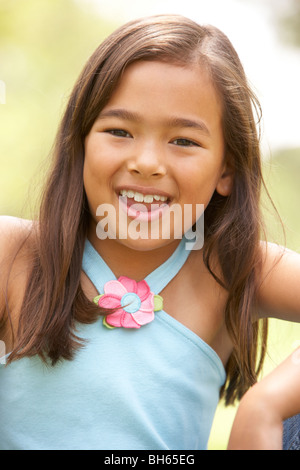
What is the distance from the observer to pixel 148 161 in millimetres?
1280

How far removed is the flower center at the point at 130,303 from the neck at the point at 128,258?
0.07 meters

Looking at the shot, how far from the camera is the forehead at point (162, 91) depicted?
128 centimetres

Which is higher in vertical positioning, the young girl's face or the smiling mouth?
the young girl's face

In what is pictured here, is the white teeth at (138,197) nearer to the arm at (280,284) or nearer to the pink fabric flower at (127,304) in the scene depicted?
the pink fabric flower at (127,304)

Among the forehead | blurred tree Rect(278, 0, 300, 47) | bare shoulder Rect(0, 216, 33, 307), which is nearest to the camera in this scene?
the forehead

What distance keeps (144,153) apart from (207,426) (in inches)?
25.9

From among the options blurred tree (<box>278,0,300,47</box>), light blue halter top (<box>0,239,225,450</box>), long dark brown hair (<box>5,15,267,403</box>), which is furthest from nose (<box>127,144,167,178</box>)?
blurred tree (<box>278,0,300,47</box>)

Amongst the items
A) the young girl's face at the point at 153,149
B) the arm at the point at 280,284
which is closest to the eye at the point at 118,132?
the young girl's face at the point at 153,149

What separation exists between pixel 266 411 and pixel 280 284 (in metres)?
0.39

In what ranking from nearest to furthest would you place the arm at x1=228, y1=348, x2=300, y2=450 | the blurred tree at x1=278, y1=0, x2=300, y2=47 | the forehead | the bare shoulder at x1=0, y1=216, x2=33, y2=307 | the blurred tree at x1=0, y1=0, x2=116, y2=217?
the arm at x1=228, y1=348, x2=300, y2=450 → the forehead → the bare shoulder at x1=0, y1=216, x2=33, y2=307 → the blurred tree at x1=0, y1=0, x2=116, y2=217 → the blurred tree at x1=278, y1=0, x2=300, y2=47

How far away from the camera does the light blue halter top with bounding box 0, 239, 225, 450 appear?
1333 mm

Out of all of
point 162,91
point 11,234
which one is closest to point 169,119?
point 162,91

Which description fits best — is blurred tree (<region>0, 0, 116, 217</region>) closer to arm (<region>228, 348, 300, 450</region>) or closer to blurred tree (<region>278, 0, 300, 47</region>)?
blurred tree (<region>278, 0, 300, 47</region>)

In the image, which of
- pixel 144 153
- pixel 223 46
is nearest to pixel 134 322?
pixel 144 153
